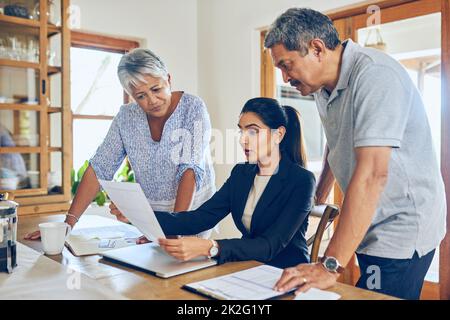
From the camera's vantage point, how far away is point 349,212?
3.63 ft

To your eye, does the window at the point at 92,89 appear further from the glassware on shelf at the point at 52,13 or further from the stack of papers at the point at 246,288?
the stack of papers at the point at 246,288

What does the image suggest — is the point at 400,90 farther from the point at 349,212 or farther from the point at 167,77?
the point at 167,77

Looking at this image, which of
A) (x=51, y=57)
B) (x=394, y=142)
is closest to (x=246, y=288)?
(x=394, y=142)

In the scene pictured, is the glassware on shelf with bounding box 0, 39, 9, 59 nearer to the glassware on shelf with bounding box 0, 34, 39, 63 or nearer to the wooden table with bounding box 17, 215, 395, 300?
the glassware on shelf with bounding box 0, 34, 39, 63

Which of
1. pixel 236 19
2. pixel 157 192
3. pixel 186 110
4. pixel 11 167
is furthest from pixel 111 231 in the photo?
pixel 236 19

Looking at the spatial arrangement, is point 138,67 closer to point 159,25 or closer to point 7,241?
point 7,241

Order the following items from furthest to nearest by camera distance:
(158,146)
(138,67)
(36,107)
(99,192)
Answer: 1. (99,192)
2. (36,107)
3. (158,146)
4. (138,67)

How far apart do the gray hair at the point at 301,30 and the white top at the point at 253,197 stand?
Answer: 1.87 feet

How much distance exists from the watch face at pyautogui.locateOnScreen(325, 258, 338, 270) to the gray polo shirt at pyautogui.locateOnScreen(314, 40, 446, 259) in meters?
0.29

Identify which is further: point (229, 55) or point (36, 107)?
point (229, 55)

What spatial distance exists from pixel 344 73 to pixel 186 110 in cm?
78

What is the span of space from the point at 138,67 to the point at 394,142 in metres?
1.00

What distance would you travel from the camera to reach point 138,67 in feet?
5.55

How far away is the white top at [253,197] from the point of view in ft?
5.35
